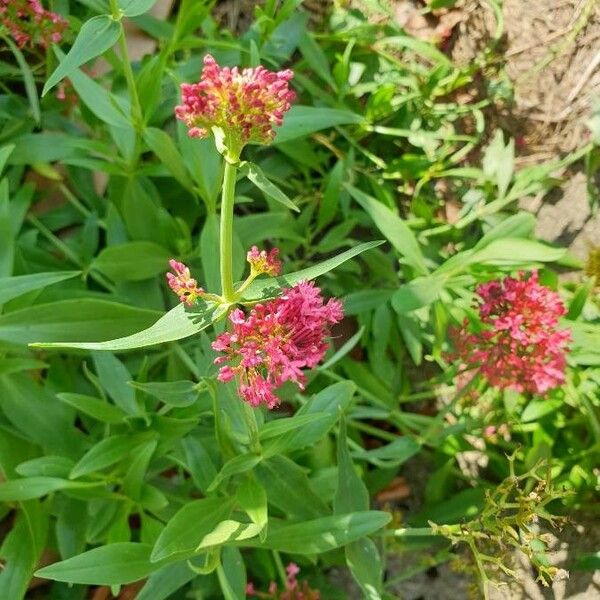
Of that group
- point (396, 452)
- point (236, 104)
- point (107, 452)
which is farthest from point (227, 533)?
point (236, 104)

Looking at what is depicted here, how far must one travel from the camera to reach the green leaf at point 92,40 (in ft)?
3.36

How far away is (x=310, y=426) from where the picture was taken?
1.23 metres

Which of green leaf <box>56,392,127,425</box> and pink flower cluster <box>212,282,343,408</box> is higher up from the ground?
pink flower cluster <box>212,282,343,408</box>

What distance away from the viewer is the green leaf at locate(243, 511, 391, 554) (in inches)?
45.3

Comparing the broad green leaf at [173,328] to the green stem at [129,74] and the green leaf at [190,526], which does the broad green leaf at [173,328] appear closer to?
the green leaf at [190,526]

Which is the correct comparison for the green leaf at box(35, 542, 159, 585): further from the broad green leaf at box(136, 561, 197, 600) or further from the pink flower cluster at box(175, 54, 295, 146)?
the pink flower cluster at box(175, 54, 295, 146)

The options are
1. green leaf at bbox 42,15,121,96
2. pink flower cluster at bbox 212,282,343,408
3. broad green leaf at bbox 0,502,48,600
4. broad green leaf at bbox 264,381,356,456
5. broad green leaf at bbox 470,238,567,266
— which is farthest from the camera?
broad green leaf at bbox 470,238,567,266

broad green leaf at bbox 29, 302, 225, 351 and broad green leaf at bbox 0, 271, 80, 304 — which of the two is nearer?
broad green leaf at bbox 29, 302, 225, 351

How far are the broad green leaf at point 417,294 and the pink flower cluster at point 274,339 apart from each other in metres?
0.44

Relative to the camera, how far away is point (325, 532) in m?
1.17

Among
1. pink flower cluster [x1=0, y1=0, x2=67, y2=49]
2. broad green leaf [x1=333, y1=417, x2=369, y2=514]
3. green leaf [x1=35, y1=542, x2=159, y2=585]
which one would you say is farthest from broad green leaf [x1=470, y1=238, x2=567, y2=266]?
pink flower cluster [x1=0, y1=0, x2=67, y2=49]

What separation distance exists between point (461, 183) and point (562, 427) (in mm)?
602

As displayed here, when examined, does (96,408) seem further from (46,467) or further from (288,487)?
(288,487)

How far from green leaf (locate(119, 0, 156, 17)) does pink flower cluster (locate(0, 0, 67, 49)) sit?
309 mm
